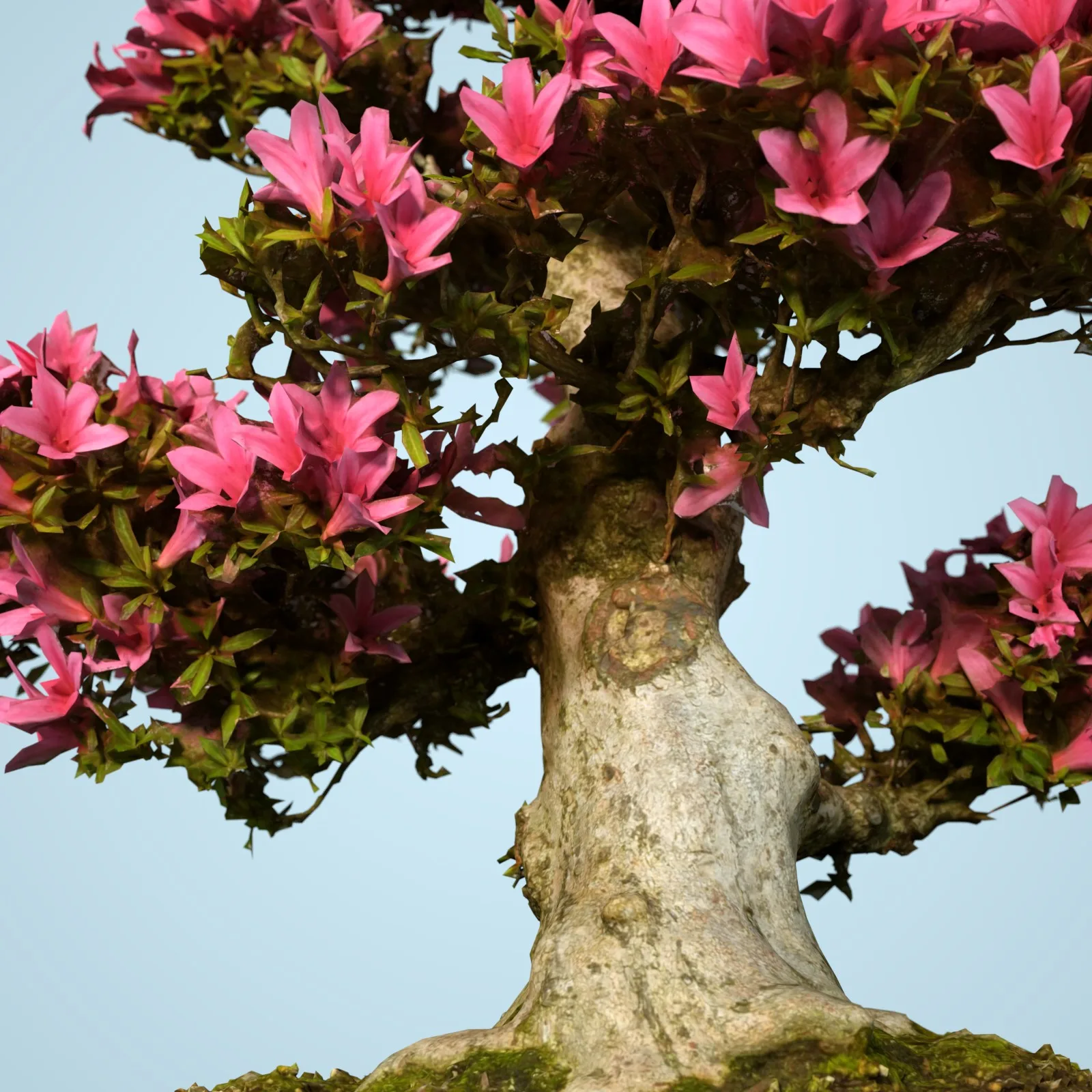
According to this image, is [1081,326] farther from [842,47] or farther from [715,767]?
[715,767]

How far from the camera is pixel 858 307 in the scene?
2.64 m

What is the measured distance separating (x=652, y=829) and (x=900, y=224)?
1090mm

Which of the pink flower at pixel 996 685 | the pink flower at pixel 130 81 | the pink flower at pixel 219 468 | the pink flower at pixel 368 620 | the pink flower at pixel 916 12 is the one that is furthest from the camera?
the pink flower at pixel 130 81

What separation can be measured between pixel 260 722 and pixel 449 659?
46 centimetres

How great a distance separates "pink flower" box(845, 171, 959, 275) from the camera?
2.53m

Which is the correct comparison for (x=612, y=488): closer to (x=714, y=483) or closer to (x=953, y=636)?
(x=714, y=483)

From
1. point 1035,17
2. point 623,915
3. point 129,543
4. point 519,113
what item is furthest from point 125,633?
point 1035,17

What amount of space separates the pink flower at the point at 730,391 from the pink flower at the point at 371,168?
584 mm

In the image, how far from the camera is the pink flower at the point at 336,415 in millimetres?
2613

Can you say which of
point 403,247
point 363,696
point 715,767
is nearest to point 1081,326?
point 715,767

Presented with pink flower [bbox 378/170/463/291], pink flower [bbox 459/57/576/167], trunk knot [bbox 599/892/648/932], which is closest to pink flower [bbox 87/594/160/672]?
pink flower [bbox 378/170/463/291]

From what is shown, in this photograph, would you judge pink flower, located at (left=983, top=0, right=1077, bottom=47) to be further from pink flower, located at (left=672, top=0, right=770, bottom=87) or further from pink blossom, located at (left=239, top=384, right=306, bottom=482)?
pink blossom, located at (left=239, top=384, right=306, bottom=482)

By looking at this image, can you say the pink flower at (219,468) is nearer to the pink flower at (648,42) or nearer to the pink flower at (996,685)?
the pink flower at (648,42)

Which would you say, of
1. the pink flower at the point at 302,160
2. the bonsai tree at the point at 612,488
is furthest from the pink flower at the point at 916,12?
the pink flower at the point at 302,160
